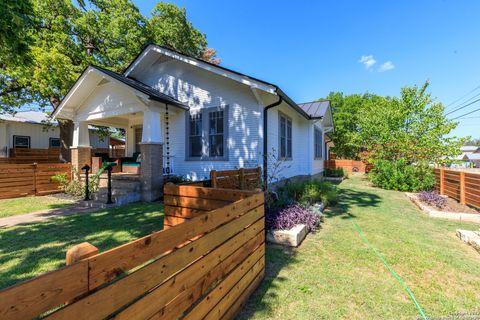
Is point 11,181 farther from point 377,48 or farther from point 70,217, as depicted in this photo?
point 377,48

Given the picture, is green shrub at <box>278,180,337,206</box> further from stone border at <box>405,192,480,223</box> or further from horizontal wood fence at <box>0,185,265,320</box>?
horizontal wood fence at <box>0,185,265,320</box>

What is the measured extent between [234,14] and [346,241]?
14451mm

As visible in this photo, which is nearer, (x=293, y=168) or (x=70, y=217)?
(x=70, y=217)

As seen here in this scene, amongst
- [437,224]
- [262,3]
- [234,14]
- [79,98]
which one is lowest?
[437,224]

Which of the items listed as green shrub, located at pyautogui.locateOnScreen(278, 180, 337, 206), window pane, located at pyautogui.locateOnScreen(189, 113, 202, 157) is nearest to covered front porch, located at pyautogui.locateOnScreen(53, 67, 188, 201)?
window pane, located at pyautogui.locateOnScreen(189, 113, 202, 157)

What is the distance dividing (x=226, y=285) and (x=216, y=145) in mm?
6522

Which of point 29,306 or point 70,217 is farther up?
point 29,306

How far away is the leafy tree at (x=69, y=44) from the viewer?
35.0 feet

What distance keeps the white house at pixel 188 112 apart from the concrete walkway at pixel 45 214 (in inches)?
70.0

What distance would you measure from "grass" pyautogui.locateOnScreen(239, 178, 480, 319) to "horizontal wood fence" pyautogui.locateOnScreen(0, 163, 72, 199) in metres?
9.42

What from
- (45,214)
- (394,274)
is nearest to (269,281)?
(394,274)

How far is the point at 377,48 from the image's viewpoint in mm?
13875

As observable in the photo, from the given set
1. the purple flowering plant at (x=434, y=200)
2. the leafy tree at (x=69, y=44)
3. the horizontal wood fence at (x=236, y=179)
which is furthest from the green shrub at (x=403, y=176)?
the leafy tree at (x=69, y=44)

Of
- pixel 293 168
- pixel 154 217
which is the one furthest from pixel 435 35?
pixel 154 217
